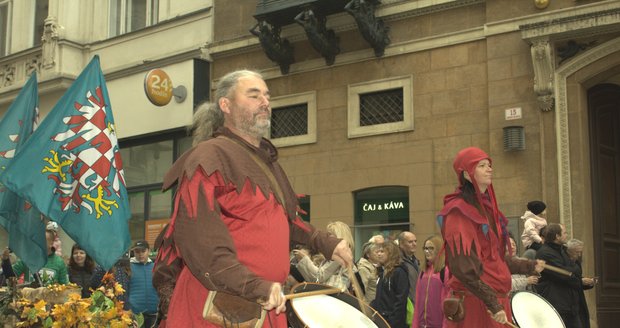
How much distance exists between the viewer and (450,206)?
6.38 metres

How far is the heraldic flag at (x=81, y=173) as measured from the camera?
8898 mm

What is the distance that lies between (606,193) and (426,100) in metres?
3.23

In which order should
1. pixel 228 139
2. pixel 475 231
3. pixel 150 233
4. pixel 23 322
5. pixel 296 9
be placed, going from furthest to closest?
pixel 150 233 < pixel 296 9 < pixel 23 322 < pixel 475 231 < pixel 228 139

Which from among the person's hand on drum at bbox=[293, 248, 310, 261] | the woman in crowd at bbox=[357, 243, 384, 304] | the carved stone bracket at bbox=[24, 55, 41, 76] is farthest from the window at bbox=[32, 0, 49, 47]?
the person's hand on drum at bbox=[293, 248, 310, 261]

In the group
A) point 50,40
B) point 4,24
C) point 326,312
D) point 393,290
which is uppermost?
point 4,24

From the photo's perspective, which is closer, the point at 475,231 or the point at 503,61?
the point at 475,231

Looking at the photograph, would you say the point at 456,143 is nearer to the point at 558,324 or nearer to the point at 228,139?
the point at 558,324

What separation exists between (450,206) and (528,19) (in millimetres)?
7610

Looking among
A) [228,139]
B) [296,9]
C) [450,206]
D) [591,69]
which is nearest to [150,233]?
[296,9]

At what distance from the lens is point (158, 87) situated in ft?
59.8

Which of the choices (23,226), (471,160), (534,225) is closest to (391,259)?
(534,225)

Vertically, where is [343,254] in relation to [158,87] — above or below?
below

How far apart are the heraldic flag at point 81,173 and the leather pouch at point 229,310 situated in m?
5.13

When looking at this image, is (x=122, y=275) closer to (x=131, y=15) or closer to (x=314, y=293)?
(x=314, y=293)
